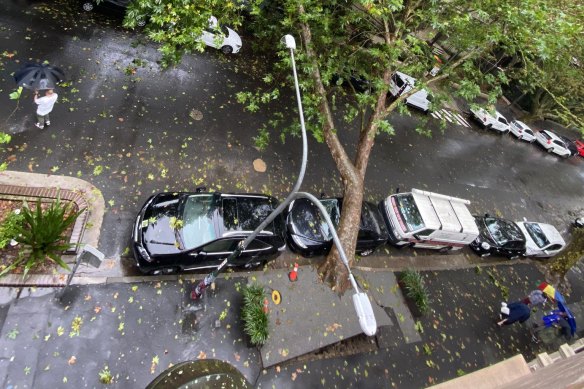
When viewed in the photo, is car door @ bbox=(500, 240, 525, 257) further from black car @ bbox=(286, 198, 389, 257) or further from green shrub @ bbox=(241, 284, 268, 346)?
green shrub @ bbox=(241, 284, 268, 346)

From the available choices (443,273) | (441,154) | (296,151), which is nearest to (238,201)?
(296,151)

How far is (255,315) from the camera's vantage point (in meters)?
8.36

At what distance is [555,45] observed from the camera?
938cm

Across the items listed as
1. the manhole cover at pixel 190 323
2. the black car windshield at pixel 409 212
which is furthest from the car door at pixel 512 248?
the manhole cover at pixel 190 323

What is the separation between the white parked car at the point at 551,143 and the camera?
2315 centimetres

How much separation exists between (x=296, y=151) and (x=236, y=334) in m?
7.13

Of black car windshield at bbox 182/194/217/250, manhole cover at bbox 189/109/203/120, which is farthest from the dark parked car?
black car windshield at bbox 182/194/217/250

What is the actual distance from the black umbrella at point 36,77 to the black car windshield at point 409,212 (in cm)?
1075

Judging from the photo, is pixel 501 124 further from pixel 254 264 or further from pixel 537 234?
pixel 254 264

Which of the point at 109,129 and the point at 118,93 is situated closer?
the point at 109,129

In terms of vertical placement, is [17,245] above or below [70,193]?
below

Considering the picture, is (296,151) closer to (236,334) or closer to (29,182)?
(236,334)

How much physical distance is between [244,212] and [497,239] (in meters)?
10.8

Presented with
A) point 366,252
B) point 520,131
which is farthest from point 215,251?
point 520,131
